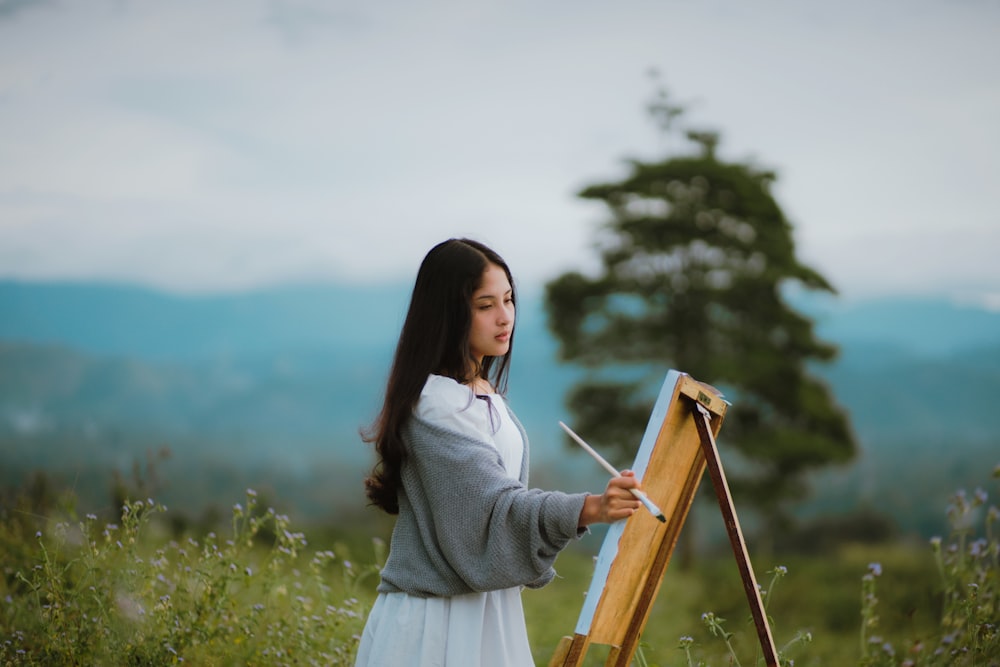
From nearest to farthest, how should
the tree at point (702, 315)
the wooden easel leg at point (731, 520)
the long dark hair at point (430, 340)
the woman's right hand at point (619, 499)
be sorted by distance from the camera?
the woman's right hand at point (619, 499), the wooden easel leg at point (731, 520), the long dark hair at point (430, 340), the tree at point (702, 315)

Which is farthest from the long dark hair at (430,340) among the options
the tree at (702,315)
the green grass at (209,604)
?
the tree at (702,315)

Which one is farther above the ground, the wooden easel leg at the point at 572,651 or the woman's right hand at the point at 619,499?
the woman's right hand at the point at 619,499

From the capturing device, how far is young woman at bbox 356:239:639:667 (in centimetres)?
229

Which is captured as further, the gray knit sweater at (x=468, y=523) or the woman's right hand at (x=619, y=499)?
the gray knit sweater at (x=468, y=523)

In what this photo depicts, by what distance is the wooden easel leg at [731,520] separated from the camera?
2340 mm

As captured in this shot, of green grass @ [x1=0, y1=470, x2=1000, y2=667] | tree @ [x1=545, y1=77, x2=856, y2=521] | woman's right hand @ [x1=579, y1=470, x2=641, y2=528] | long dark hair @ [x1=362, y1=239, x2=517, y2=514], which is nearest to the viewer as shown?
woman's right hand @ [x1=579, y1=470, x2=641, y2=528]

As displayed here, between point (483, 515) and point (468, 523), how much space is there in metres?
0.05

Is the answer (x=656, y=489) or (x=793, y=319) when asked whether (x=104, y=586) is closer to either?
(x=656, y=489)

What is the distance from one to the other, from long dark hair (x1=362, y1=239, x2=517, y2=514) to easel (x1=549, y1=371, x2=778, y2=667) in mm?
582

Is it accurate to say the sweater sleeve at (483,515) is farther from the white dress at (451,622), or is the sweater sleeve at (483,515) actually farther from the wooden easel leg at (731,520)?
the wooden easel leg at (731,520)

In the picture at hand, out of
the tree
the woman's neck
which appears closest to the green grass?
the woman's neck

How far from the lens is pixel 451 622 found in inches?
95.0

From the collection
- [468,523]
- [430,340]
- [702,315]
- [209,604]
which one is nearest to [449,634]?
[468,523]

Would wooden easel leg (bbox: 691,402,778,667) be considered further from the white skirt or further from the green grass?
the white skirt
